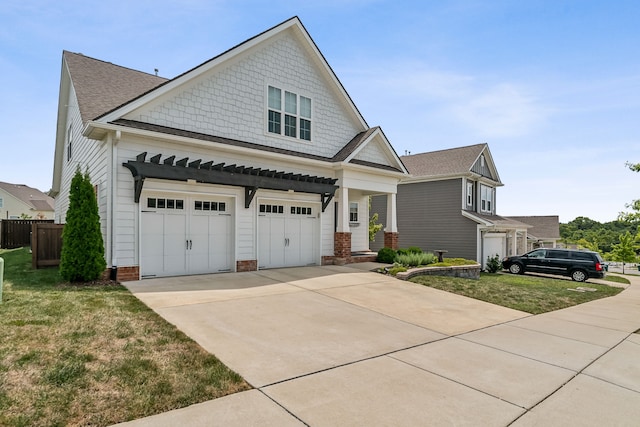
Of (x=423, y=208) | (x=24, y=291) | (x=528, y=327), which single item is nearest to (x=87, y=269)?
(x=24, y=291)

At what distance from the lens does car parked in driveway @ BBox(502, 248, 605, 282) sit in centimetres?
1961

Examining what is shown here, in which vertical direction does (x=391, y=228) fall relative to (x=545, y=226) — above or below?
above

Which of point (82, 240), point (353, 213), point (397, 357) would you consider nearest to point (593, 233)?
point (353, 213)

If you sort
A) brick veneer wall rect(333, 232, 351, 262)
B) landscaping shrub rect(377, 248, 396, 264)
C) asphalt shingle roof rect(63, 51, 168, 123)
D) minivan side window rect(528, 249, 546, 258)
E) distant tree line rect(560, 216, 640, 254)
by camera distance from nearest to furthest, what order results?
1. asphalt shingle roof rect(63, 51, 168, 123)
2. brick veneer wall rect(333, 232, 351, 262)
3. landscaping shrub rect(377, 248, 396, 264)
4. minivan side window rect(528, 249, 546, 258)
5. distant tree line rect(560, 216, 640, 254)

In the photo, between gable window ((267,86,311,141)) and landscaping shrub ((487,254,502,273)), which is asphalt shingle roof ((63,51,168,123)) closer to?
gable window ((267,86,311,141))

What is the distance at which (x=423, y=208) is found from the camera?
25.0m

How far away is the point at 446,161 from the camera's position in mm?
25672

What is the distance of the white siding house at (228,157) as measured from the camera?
10148 mm

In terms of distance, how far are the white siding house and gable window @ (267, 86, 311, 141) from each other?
49 mm

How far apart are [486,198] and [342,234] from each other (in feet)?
53.6

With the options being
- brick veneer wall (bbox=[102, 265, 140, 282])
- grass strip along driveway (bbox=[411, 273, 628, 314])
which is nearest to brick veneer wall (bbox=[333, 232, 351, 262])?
grass strip along driveway (bbox=[411, 273, 628, 314])

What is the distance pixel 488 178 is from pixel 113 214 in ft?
79.3

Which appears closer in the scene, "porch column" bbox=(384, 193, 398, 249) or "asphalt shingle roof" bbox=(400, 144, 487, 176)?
"porch column" bbox=(384, 193, 398, 249)

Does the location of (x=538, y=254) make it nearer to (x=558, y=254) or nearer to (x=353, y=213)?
(x=558, y=254)
